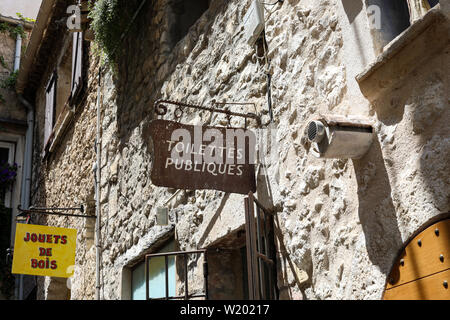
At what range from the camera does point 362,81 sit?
2793 mm

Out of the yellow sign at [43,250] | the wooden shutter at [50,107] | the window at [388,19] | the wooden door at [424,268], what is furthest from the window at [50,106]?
the wooden door at [424,268]

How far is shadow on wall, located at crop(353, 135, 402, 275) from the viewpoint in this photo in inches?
102

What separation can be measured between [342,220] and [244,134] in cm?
102

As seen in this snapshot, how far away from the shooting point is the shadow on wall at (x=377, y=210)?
102 inches

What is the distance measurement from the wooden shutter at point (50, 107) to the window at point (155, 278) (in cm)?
489

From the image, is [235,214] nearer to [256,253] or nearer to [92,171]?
[256,253]

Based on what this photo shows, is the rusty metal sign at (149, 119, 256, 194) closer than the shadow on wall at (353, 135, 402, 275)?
No

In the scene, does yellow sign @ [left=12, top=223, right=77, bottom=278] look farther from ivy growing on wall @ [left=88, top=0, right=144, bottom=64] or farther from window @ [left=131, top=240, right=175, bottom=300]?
ivy growing on wall @ [left=88, top=0, right=144, bottom=64]

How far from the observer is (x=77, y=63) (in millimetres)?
8445

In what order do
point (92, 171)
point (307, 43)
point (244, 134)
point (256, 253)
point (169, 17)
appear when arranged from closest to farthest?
point (256, 253), point (307, 43), point (244, 134), point (169, 17), point (92, 171)

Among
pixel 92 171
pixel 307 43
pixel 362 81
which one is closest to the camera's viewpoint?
pixel 362 81

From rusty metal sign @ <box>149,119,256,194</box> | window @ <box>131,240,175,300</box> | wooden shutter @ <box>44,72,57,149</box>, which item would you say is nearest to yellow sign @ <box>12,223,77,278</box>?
window @ <box>131,240,175,300</box>

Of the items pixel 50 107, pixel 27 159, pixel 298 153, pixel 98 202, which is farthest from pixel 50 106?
pixel 298 153

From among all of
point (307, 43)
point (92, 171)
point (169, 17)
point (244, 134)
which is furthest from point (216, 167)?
point (92, 171)
